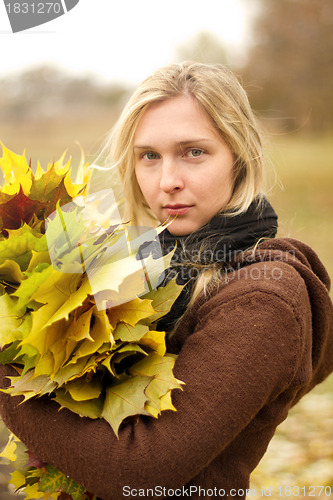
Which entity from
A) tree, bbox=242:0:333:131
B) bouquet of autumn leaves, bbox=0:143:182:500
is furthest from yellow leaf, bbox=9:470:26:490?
tree, bbox=242:0:333:131

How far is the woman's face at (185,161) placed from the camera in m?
1.43

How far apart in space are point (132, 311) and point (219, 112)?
0.71 m

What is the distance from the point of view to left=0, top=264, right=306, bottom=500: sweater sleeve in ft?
3.51

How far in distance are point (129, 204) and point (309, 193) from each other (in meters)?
10.3

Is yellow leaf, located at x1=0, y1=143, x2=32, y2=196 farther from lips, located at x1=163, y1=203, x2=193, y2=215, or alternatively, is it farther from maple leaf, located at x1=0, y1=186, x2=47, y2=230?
lips, located at x1=163, y1=203, x2=193, y2=215

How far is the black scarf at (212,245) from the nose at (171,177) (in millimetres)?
147

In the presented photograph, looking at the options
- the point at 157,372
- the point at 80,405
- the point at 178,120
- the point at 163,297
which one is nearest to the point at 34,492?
the point at 80,405

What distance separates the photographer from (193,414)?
3.56 feet

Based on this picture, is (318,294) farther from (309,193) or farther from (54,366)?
(309,193)

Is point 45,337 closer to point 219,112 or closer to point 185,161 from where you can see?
point 185,161

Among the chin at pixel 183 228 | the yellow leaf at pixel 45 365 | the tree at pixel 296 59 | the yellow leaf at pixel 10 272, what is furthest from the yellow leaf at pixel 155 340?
the tree at pixel 296 59

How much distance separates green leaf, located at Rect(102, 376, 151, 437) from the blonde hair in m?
0.59

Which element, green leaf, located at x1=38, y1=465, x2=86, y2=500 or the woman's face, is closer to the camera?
green leaf, located at x1=38, y1=465, x2=86, y2=500

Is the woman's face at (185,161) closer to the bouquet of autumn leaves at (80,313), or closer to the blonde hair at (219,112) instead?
the blonde hair at (219,112)
